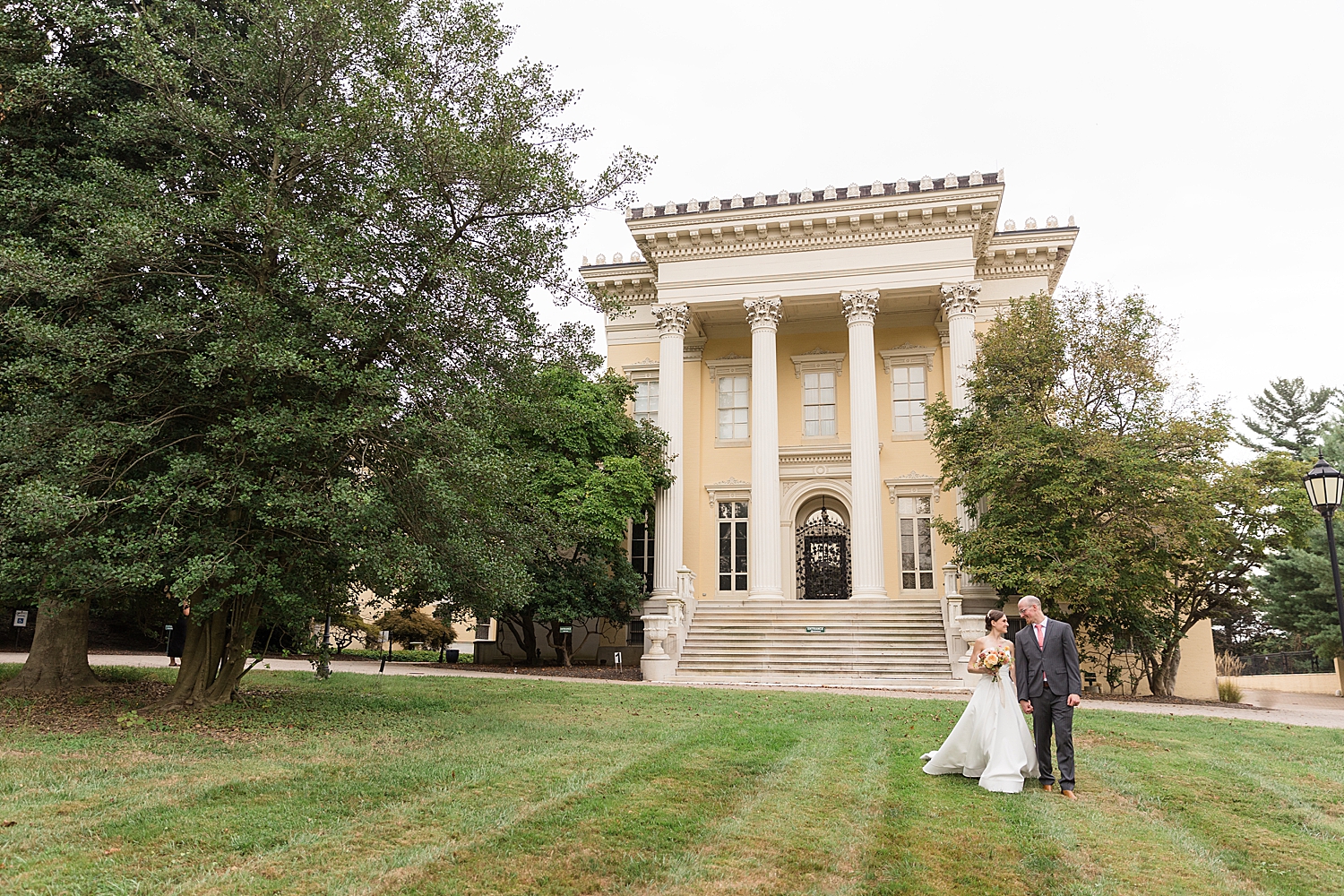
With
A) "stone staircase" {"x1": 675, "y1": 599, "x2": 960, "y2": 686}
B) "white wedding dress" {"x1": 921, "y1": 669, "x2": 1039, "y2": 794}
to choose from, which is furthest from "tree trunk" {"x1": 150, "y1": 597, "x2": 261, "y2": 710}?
"stone staircase" {"x1": 675, "y1": 599, "x2": 960, "y2": 686}

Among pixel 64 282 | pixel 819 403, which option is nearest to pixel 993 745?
pixel 64 282

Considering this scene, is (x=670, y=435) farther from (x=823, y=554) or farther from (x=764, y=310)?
(x=823, y=554)

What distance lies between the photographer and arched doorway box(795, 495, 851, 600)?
25.8 metres

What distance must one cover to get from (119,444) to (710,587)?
1806 cm

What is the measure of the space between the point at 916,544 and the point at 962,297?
693cm

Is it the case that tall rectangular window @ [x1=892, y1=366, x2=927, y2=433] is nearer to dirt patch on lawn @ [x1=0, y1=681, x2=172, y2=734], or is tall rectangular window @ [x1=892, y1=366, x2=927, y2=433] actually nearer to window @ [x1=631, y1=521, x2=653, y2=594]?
window @ [x1=631, y1=521, x2=653, y2=594]

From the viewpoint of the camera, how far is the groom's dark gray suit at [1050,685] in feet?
22.3

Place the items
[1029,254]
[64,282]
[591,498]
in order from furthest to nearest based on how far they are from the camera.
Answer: [1029,254] < [591,498] < [64,282]

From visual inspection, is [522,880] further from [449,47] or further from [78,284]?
[449,47]

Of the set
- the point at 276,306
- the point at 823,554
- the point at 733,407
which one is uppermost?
the point at 733,407

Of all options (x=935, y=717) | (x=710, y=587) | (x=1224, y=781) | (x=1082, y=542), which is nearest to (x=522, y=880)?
(x=1224, y=781)

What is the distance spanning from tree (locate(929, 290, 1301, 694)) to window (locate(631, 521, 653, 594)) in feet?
29.7

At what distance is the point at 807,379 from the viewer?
2630 centimetres

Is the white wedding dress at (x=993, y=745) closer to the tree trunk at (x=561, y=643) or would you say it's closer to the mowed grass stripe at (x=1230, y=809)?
the mowed grass stripe at (x=1230, y=809)
